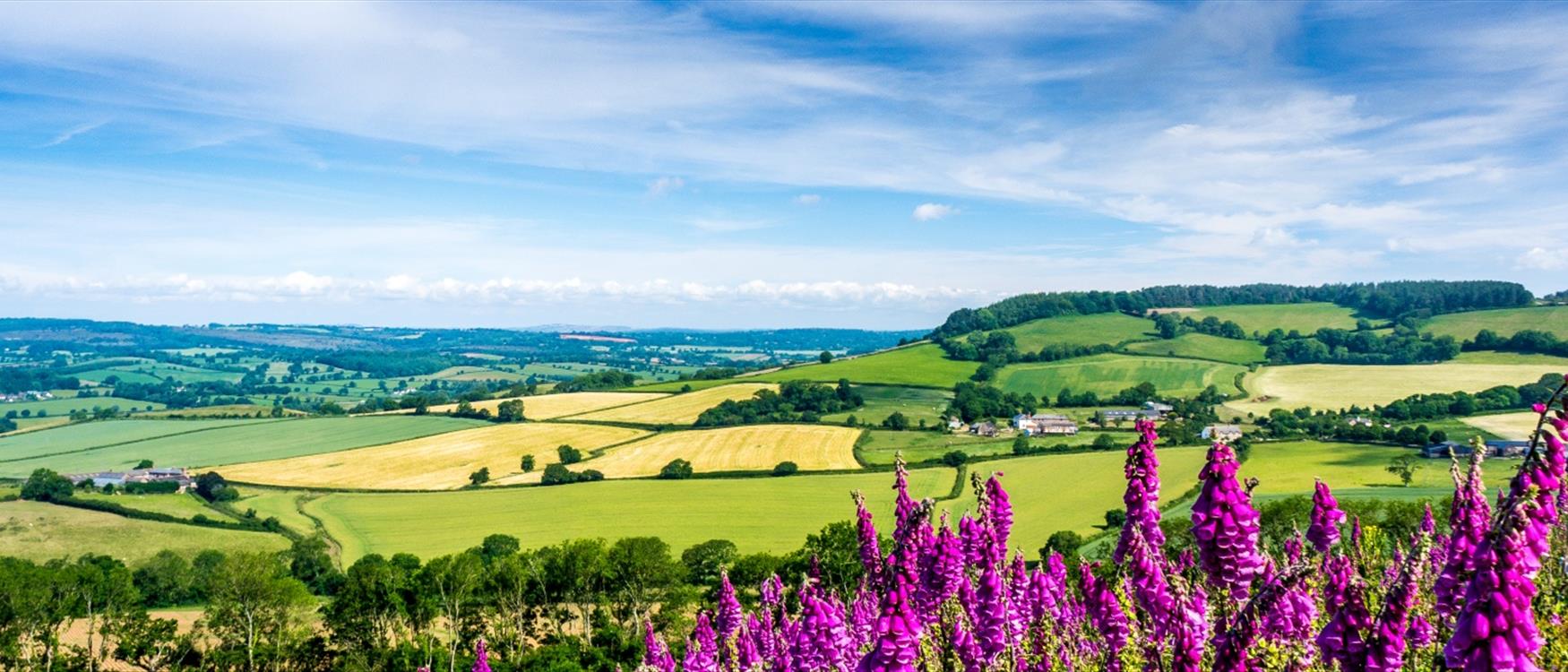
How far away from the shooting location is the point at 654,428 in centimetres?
12594

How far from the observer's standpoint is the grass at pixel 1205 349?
6585 inches

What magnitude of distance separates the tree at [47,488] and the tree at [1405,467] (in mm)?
135179

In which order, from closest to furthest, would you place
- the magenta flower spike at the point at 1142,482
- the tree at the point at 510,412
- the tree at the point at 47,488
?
the magenta flower spike at the point at 1142,482
the tree at the point at 47,488
the tree at the point at 510,412

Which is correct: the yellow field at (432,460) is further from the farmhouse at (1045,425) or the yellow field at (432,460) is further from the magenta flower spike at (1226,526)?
the magenta flower spike at (1226,526)

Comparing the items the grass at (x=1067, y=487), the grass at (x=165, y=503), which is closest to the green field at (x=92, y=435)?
the grass at (x=165, y=503)

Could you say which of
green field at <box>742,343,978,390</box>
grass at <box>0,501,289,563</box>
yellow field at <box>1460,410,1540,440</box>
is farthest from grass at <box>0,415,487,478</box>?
yellow field at <box>1460,410,1540,440</box>

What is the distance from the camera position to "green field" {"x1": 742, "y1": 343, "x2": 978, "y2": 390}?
508 feet

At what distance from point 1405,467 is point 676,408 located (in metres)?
95.9

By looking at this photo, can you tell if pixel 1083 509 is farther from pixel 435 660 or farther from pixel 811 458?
pixel 435 660

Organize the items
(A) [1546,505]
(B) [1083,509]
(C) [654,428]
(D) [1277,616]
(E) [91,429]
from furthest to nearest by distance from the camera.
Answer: (E) [91,429] → (C) [654,428] → (B) [1083,509] → (D) [1277,616] → (A) [1546,505]

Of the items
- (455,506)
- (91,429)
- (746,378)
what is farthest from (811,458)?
(91,429)

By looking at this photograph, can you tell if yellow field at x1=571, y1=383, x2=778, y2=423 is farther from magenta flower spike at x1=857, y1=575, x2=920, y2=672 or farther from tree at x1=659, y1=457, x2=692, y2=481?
magenta flower spike at x1=857, y1=575, x2=920, y2=672

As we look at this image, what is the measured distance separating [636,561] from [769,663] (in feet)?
145

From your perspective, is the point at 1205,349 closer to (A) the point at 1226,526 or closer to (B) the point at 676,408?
(B) the point at 676,408
